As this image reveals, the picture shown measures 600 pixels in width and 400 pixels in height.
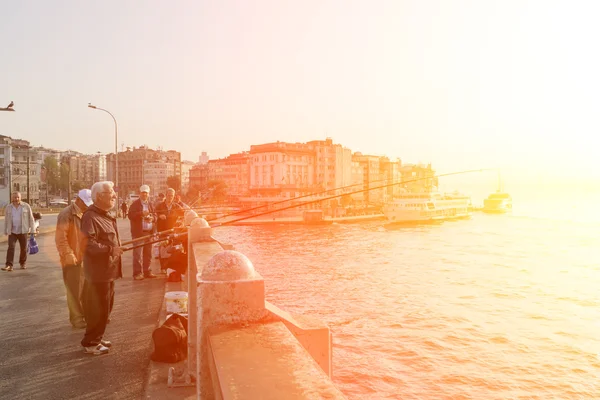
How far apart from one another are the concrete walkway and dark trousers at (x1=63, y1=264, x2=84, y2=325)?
0.59ft

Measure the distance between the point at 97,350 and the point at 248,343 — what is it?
3518 mm

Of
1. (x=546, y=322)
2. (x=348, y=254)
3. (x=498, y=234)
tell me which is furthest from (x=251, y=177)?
(x=546, y=322)

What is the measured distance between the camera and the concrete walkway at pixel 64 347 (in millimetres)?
4047

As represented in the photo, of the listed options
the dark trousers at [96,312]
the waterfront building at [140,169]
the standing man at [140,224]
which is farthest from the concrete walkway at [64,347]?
the waterfront building at [140,169]

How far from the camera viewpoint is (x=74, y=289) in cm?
589

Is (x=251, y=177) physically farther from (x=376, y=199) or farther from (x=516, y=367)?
(x=516, y=367)

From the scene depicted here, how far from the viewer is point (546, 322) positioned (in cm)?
1791

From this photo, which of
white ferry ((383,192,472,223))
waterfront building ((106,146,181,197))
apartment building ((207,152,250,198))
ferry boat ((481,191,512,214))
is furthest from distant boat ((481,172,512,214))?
waterfront building ((106,146,181,197))

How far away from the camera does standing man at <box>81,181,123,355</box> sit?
479 cm

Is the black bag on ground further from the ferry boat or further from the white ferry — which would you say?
the ferry boat

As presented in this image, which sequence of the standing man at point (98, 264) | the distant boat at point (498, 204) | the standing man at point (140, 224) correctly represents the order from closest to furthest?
the standing man at point (98, 264), the standing man at point (140, 224), the distant boat at point (498, 204)

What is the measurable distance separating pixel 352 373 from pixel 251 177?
113429 mm

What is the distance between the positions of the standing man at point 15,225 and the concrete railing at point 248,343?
988 cm

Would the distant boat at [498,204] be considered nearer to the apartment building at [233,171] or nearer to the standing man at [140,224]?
the apartment building at [233,171]
